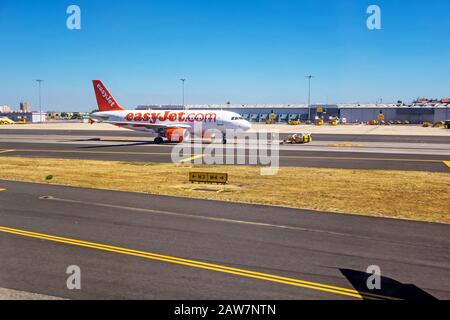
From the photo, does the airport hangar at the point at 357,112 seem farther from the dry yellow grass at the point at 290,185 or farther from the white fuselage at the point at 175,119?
the dry yellow grass at the point at 290,185

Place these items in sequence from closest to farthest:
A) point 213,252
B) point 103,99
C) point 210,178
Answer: point 213,252, point 210,178, point 103,99

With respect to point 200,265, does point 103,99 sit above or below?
above

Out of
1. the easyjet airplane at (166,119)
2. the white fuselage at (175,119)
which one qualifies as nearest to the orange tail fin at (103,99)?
the easyjet airplane at (166,119)

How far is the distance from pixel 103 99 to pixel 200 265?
50.5 metres

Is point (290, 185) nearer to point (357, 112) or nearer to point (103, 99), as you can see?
point (103, 99)

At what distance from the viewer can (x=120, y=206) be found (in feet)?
62.0

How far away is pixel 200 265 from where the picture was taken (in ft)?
37.6

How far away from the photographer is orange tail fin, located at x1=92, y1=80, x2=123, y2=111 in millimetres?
56906

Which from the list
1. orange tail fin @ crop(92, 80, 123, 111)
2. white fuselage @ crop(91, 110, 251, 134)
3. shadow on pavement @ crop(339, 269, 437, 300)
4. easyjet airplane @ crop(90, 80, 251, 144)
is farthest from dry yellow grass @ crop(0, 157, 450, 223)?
orange tail fin @ crop(92, 80, 123, 111)

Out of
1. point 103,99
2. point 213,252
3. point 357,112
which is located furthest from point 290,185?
point 357,112

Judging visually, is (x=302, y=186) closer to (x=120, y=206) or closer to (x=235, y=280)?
(x=120, y=206)

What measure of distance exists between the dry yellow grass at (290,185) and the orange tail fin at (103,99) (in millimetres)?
23158

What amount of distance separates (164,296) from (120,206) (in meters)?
10.1

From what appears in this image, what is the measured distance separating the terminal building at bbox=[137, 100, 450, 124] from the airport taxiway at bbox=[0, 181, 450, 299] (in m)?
138
